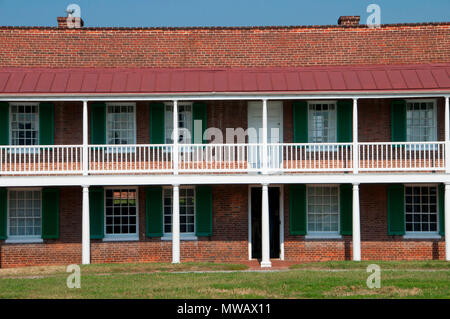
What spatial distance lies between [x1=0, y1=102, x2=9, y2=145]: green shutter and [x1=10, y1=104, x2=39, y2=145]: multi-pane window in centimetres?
17

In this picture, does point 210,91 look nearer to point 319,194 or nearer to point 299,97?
point 299,97

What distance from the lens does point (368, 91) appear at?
20250 mm

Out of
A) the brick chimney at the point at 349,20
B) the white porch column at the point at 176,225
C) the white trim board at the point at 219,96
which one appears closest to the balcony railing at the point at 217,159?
the white porch column at the point at 176,225

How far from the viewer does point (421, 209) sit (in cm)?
2166

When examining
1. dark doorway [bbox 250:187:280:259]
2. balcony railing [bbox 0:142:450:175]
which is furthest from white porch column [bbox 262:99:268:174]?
dark doorway [bbox 250:187:280:259]

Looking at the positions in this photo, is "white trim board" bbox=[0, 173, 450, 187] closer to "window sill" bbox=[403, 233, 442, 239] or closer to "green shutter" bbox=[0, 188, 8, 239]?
"green shutter" bbox=[0, 188, 8, 239]

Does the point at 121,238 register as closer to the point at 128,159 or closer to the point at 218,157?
the point at 128,159

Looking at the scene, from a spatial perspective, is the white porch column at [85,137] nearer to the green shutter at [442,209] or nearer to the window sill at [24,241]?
the window sill at [24,241]

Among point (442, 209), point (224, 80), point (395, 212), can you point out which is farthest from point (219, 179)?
point (442, 209)

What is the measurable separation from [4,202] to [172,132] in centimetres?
578

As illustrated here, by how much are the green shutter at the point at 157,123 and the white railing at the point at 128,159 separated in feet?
0.96

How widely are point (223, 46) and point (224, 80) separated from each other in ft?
6.95

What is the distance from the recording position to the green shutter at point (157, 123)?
21594mm

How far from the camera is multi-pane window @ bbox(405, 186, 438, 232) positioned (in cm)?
2162
